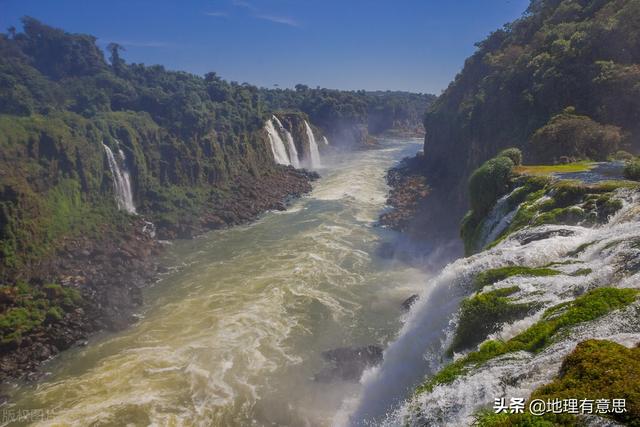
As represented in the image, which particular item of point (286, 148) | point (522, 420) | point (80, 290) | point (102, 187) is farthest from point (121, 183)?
point (522, 420)

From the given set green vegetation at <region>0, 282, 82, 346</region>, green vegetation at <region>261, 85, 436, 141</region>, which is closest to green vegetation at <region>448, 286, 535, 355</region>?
green vegetation at <region>0, 282, 82, 346</region>

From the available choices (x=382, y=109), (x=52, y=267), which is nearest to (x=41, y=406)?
(x=52, y=267)

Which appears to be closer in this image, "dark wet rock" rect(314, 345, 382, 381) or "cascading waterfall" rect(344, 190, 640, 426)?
"cascading waterfall" rect(344, 190, 640, 426)

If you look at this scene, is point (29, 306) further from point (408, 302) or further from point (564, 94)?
point (564, 94)

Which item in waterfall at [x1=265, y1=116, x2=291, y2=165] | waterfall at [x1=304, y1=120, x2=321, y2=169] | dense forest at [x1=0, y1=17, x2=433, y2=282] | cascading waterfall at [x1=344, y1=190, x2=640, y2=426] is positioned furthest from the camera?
waterfall at [x1=304, y1=120, x2=321, y2=169]

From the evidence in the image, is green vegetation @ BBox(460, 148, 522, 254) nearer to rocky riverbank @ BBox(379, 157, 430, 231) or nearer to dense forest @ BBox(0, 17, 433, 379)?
rocky riverbank @ BBox(379, 157, 430, 231)

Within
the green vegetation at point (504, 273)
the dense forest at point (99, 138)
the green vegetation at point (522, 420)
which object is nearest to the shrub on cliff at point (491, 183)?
the green vegetation at point (504, 273)
